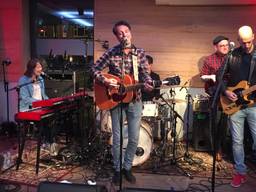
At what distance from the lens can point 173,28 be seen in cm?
630

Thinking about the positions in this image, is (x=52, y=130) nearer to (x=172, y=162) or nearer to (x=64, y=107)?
(x=64, y=107)

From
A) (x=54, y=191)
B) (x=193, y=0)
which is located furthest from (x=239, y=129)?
(x=193, y=0)

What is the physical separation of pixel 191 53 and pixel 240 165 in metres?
2.72

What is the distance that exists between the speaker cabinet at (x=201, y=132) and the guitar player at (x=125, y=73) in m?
1.85

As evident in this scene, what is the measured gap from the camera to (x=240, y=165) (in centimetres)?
405

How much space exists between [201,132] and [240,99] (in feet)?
6.35

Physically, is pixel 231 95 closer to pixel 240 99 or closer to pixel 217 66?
pixel 240 99

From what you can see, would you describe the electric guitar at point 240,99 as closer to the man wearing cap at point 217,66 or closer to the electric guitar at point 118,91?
the electric guitar at point 118,91

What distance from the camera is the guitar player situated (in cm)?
386

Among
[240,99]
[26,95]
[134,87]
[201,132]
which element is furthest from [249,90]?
[26,95]

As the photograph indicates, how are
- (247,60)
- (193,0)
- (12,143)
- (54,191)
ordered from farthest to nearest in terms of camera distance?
(12,143)
(193,0)
(247,60)
(54,191)

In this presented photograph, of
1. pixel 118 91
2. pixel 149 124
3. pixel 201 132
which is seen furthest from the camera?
pixel 201 132

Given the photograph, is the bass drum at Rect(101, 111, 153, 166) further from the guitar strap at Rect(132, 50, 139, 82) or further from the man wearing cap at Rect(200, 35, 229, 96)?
the man wearing cap at Rect(200, 35, 229, 96)

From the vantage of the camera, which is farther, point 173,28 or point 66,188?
point 173,28
